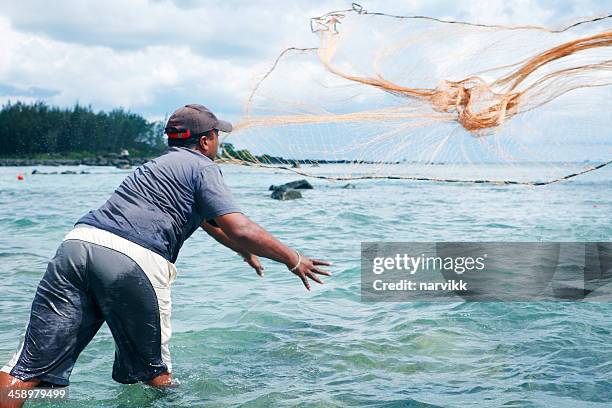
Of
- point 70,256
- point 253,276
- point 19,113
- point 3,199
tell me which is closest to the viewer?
point 70,256

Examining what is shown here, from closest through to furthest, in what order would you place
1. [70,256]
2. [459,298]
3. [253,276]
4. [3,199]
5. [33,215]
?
1. [70,256]
2. [459,298]
3. [253,276]
4. [33,215]
5. [3,199]

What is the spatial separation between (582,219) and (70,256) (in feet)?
54.4

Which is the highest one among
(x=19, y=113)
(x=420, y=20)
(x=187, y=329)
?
(x=19, y=113)

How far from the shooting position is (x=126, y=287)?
378 cm

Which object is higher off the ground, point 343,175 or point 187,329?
point 343,175

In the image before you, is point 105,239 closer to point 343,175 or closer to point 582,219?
point 343,175

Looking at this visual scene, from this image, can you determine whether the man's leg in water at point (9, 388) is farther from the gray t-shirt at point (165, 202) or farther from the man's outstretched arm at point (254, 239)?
the man's outstretched arm at point (254, 239)

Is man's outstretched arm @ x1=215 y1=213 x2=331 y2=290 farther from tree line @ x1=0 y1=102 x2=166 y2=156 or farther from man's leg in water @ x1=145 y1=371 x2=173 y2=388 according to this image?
tree line @ x1=0 y1=102 x2=166 y2=156

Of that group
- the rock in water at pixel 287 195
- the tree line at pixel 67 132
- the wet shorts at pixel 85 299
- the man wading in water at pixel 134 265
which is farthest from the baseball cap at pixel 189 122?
the tree line at pixel 67 132

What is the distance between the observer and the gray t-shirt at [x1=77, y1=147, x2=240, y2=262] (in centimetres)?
386

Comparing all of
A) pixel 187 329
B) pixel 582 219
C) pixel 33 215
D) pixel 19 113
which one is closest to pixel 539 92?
pixel 187 329

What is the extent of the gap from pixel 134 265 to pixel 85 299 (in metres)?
0.35

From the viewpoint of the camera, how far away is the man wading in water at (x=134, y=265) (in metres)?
3.74

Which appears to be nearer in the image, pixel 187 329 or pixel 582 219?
pixel 187 329
